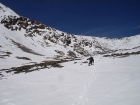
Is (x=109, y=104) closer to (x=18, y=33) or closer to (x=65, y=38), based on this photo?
(x=18, y=33)

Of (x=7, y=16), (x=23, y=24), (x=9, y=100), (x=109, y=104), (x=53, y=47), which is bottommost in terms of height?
(x=9, y=100)

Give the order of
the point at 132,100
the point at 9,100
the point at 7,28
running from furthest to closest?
the point at 7,28 → the point at 9,100 → the point at 132,100

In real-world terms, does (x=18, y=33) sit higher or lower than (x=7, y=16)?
lower

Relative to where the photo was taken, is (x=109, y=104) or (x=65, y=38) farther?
(x=65, y=38)

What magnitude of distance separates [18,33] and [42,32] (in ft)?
44.9

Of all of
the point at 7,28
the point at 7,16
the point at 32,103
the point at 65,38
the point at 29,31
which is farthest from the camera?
the point at 65,38

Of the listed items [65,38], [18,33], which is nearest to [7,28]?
[18,33]

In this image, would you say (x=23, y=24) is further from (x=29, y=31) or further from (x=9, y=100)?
(x=9, y=100)

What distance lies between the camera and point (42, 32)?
70.9 meters

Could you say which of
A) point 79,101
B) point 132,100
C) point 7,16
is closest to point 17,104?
point 79,101

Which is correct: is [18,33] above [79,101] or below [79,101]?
above

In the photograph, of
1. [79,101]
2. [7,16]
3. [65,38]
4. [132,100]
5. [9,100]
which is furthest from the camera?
[65,38]

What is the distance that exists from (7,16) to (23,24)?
10.5 m

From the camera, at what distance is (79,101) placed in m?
5.54
